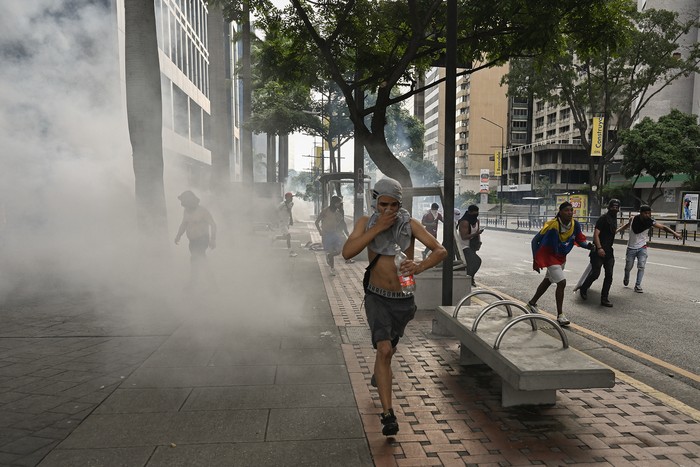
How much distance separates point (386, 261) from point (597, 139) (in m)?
27.9

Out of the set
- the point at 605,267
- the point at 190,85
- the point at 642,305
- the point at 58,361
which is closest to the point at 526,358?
the point at 58,361

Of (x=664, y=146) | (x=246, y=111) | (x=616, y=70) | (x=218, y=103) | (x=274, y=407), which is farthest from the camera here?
(x=664, y=146)

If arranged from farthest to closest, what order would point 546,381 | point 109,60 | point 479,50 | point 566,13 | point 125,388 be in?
point 109,60 → point 479,50 → point 566,13 → point 125,388 → point 546,381

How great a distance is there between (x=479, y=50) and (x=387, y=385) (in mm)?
8268

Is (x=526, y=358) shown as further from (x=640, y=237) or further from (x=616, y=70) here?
(x=616, y=70)

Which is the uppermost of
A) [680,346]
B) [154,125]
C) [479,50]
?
[479,50]

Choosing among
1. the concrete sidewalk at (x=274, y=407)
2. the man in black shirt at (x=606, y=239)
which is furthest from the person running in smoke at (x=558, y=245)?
the concrete sidewalk at (x=274, y=407)

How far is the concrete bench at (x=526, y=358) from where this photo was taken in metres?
3.50

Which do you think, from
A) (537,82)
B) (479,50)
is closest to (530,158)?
(537,82)

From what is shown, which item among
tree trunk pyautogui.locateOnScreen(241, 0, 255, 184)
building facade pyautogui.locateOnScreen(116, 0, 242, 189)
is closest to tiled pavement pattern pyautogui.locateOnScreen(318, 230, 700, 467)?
building facade pyautogui.locateOnScreen(116, 0, 242, 189)

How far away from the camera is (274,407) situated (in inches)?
157

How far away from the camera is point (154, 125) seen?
895 cm

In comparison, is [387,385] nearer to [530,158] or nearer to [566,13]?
[566,13]

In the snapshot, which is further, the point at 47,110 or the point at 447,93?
the point at 47,110
